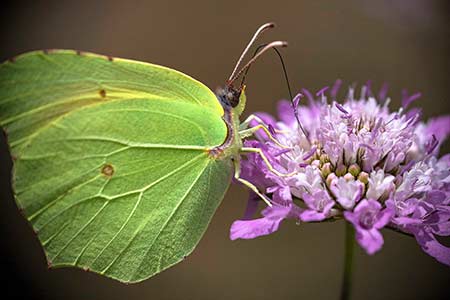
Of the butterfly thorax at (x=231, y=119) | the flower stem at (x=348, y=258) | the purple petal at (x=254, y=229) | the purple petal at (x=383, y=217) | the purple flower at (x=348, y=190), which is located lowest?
the flower stem at (x=348, y=258)

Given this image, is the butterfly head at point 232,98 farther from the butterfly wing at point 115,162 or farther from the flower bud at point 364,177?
the flower bud at point 364,177

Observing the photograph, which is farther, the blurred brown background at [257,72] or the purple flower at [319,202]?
the blurred brown background at [257,72]

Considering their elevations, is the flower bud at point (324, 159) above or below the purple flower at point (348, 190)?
above

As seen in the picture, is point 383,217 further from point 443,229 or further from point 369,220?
point 443,229

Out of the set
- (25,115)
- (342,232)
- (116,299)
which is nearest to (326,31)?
(342,232)

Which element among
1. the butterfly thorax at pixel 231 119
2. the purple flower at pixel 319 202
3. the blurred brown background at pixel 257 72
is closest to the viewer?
the purple flower at pixel 319 202

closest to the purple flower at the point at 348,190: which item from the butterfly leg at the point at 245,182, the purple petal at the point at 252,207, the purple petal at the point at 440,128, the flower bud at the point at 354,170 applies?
the flower bud at the point at 354,170
